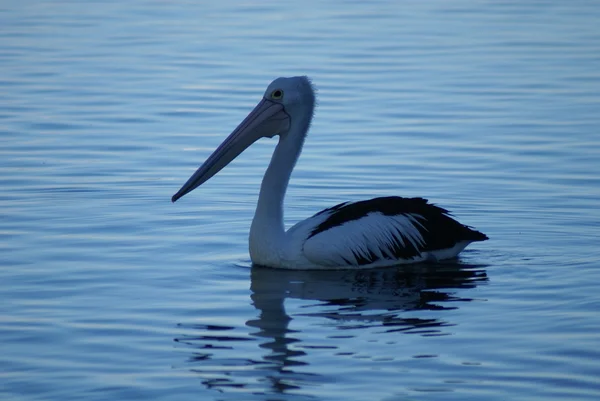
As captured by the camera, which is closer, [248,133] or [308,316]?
[308,316]

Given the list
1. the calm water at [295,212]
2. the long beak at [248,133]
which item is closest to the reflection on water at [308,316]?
the calm water at [295,212]

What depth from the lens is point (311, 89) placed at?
7.71 meters

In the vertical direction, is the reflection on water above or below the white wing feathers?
below

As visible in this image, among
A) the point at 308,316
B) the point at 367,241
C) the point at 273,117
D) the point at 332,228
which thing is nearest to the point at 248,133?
the point at 273,117

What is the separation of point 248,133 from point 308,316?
1808mm

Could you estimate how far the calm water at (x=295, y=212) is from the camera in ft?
17.7

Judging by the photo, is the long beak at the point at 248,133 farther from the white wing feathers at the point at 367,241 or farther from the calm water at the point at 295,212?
the white wing feathers at the point at 367,241

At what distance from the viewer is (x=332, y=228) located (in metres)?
7.15

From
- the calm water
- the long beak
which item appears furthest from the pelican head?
the calm water

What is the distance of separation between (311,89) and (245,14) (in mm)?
13249

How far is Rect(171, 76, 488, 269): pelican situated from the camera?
23.6 feet

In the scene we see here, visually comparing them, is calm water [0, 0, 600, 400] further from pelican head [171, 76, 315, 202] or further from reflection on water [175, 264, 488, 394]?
pelican head [171, 76, 315, 202]

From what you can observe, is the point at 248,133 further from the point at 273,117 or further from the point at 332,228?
the point at 332,228

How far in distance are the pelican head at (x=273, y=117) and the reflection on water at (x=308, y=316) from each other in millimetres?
765
